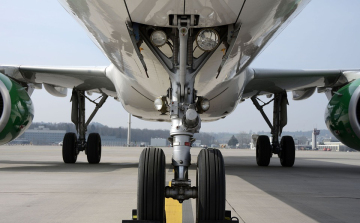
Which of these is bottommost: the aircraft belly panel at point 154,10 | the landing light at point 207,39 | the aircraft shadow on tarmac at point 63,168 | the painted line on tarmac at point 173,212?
the painted line on tarmac at point 173,212

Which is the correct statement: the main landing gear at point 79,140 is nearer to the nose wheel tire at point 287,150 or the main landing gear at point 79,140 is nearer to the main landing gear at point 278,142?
the main landing gear at point 278,142

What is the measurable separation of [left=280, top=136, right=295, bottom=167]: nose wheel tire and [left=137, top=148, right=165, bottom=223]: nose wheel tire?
718 cm

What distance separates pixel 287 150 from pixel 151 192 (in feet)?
24.3

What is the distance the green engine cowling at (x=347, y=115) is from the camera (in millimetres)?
7960

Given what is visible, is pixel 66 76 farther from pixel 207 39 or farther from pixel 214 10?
→ pixel 214 10

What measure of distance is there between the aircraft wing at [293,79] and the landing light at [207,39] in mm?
4817

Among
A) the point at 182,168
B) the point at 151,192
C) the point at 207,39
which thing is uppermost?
the point at 207,39

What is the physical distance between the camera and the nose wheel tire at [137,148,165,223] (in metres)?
3.29

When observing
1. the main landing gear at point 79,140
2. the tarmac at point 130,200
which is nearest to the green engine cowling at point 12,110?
the tarmac at point 130,200

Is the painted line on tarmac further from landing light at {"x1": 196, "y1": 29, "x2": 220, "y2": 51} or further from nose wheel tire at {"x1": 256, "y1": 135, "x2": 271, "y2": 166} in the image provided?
nose wheel tire at {"x1": 256, "y1": 135, "x2": 271, "y2": 166}

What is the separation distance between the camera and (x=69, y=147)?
10133 mm

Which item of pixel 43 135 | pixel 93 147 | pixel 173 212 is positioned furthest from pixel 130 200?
pixel 43 135

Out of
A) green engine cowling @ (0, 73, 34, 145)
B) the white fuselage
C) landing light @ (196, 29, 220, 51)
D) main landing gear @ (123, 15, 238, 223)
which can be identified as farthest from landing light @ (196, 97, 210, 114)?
green engine cowling @ (0, 73, 34, 145)

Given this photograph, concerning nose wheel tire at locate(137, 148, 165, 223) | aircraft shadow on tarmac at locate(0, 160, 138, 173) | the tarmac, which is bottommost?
the tarmac
